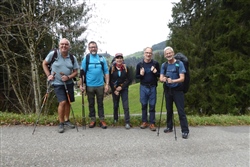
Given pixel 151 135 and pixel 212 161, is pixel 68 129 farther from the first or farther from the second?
pixel 212 161

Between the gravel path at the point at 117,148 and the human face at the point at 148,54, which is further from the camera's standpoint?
the human face at the point at 148,54

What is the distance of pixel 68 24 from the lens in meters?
10.8

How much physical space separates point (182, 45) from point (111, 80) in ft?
46.3

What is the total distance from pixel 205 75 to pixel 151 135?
532 inches

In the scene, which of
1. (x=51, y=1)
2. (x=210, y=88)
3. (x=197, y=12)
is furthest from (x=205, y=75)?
Answer: (x=51, y=1)

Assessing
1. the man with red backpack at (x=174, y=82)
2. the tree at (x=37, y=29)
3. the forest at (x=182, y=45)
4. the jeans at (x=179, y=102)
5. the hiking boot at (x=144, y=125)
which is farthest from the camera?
the forest at (x=182, y=45)

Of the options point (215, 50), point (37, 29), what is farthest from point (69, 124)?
point (215, 50)

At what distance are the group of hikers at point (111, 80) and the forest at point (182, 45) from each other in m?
4.43

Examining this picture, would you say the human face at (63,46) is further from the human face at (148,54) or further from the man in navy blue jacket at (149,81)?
the human face at (148,54)

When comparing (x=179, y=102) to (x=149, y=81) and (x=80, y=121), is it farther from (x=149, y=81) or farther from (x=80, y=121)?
(x=80, y=121)

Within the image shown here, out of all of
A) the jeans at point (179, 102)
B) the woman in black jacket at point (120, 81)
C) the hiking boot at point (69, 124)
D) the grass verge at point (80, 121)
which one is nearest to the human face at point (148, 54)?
the woman in black jacket at point (120, 81)

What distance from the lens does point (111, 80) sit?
576cm

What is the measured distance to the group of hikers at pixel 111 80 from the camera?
16.4ft

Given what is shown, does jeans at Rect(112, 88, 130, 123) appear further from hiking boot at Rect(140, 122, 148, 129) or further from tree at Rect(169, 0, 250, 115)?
tree at Rect(169, 0, 250, 115)
